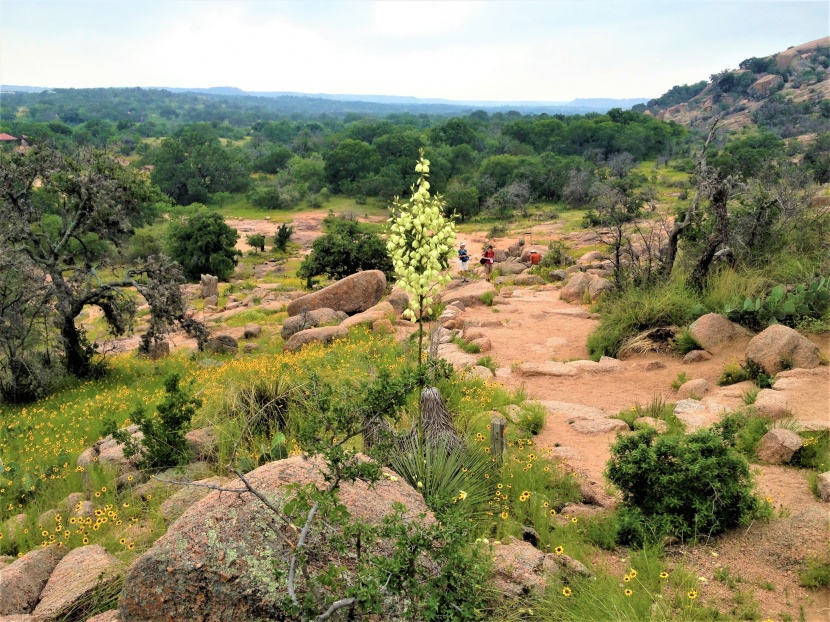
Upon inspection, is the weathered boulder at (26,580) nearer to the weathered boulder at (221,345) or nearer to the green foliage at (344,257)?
the weathered boulder at (221,345)

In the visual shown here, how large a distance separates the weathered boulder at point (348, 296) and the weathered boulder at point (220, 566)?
14.0m

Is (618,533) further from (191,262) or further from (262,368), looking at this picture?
(191,262)

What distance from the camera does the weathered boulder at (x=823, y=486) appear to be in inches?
222

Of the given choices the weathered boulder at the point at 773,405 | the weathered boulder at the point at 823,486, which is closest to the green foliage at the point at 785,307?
the weathered boulder at the point at 773,405

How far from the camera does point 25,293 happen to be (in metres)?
12.4

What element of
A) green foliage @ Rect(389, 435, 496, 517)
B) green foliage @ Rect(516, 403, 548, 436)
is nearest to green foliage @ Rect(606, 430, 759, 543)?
green foliage @ Rect(389, 435, 496, 517)

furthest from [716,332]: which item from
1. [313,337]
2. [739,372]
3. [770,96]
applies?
[770,96]

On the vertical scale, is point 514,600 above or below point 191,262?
above

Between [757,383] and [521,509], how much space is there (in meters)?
5.19

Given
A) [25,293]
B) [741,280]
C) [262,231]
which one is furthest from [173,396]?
[262,231]

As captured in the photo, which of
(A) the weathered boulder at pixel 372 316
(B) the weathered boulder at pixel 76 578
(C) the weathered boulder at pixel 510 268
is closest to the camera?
(B) the weathered boulder at pixel 76 578

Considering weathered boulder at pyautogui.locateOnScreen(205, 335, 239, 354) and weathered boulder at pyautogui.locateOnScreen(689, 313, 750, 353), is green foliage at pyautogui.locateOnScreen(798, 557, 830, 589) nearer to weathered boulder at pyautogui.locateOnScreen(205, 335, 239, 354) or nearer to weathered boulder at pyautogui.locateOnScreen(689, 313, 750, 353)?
weathered boulder at pyautogui.locateOnScreen(689, 313, 750, 353)

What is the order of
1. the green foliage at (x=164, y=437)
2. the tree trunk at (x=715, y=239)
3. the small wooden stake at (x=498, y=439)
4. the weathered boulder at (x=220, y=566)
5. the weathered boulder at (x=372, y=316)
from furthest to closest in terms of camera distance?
the weathered boulder at (x=372, y=316), the tree trunk at (x=715, y=239), the green foliage at (x=164, y=437), the small wooden stake at (x=498, y=439), the weathered boulder at (x=220, y=566)

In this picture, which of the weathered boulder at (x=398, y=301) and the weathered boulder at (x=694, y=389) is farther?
the weathered boulder at (x=398, y=301)
